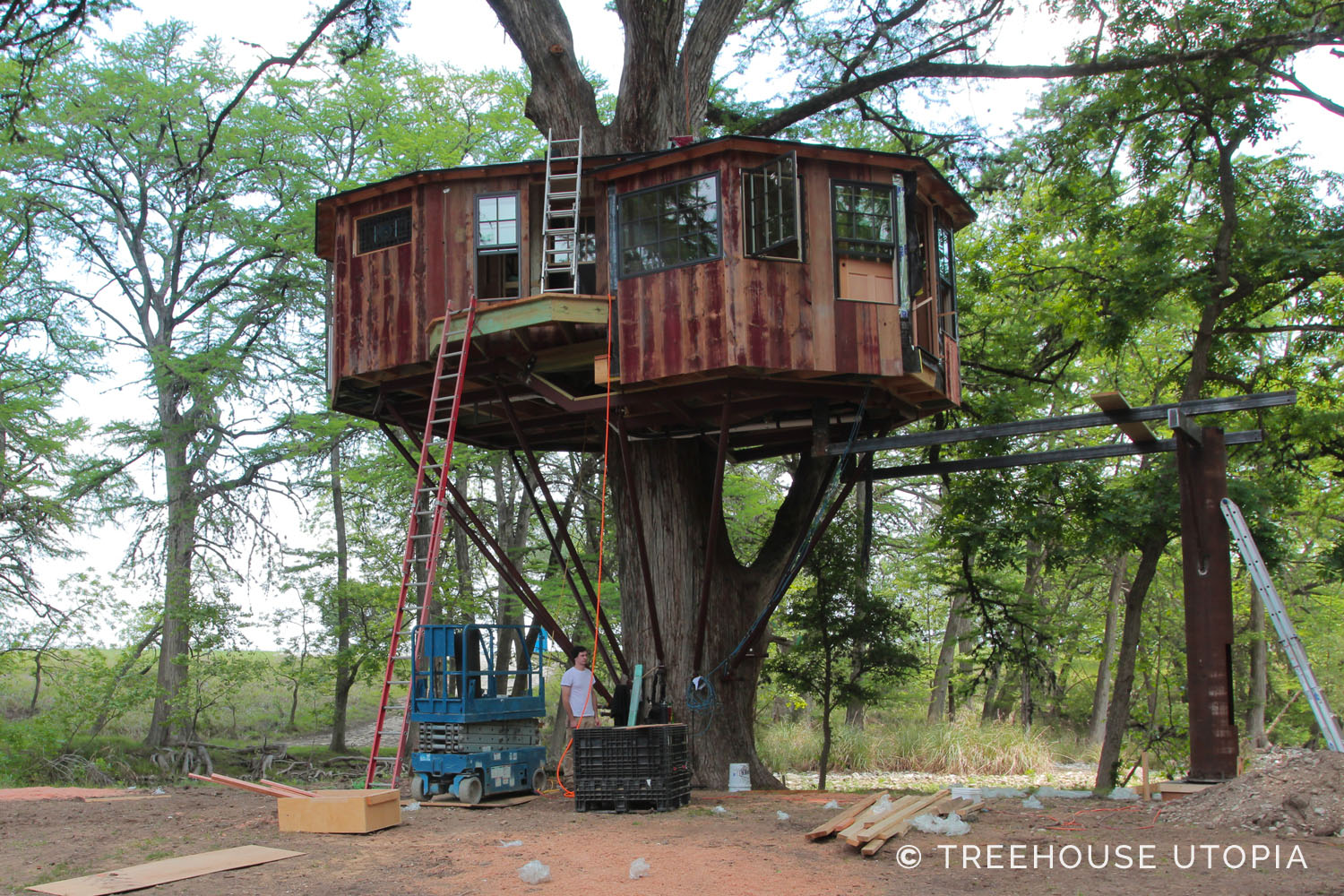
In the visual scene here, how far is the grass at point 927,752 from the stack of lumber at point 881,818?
14.0 metres

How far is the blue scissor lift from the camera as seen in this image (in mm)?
13352

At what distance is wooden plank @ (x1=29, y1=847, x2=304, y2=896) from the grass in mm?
17433

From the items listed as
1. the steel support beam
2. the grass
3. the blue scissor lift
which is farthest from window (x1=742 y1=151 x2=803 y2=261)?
the grass

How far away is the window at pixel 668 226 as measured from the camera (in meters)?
14.0

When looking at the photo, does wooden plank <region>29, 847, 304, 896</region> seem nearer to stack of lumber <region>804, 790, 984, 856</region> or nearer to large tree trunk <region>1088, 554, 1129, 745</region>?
stack of lumber <region>804, 790, 984, 856</region>

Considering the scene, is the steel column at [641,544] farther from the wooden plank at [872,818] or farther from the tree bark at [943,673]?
the tree bark at [943,673]

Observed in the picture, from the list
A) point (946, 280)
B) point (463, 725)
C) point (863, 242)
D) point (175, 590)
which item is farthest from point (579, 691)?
point (175, 590)

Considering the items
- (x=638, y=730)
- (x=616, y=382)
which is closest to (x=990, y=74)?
(x=616, y=382)

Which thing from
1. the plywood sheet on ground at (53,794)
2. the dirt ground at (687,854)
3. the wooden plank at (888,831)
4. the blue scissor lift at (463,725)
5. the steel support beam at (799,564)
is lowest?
the plywood sheet on ground at (53,794)

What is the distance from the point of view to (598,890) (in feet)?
26.8

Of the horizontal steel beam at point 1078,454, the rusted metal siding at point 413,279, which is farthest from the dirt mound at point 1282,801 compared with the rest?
the rusted metal siding at point 413,279

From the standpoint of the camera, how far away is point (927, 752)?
25547 millimetres

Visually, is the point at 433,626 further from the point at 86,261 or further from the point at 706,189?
the point at 86,261

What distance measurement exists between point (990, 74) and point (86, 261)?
2309 cm
